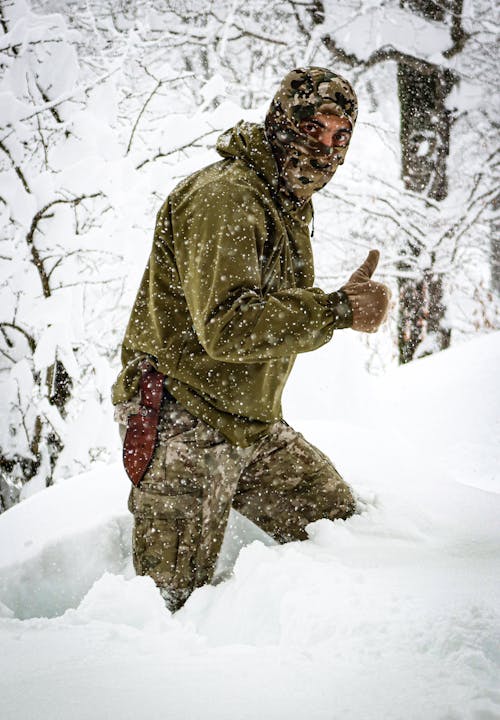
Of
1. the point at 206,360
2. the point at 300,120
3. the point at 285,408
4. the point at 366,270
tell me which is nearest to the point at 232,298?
the point at 206,360

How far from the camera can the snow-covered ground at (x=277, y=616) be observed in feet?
3.14

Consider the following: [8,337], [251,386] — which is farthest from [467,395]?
[8,337]

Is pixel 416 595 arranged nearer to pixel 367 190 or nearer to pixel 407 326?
pixel 367 190

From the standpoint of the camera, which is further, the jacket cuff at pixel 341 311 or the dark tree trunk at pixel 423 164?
the dark tree trunk at pixel 423 164

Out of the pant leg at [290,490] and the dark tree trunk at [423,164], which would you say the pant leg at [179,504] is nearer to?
the pant leg at [290,490]

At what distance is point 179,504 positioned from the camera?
1.66 metres

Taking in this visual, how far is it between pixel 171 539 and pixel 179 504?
106 millimetres

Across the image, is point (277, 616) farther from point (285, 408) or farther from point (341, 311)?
point (285, 408)

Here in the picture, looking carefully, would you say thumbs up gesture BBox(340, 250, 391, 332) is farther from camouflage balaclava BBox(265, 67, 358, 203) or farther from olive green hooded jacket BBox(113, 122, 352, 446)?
camouflage balaclava BBox(265, 67, 358, 203)

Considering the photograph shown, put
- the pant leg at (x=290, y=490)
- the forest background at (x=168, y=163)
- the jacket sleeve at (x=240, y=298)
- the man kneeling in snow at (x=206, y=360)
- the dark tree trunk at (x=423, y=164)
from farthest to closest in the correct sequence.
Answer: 1. the dark tree trunk at (x=423, y=164)
2. the forest background at (x=168, y=163)
3. the pant leg at (x=290, y=490)
4. the man kneeling in snow at (x=206, y=360)
5. the jacket sleeve at (x=240, y=298)

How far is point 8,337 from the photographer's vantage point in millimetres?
4535

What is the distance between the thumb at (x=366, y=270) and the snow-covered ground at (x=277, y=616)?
0.83 meters

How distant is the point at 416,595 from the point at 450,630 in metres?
0.18

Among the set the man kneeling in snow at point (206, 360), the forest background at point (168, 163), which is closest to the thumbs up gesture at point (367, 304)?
the man kneeling in snow at point (206, 360)
